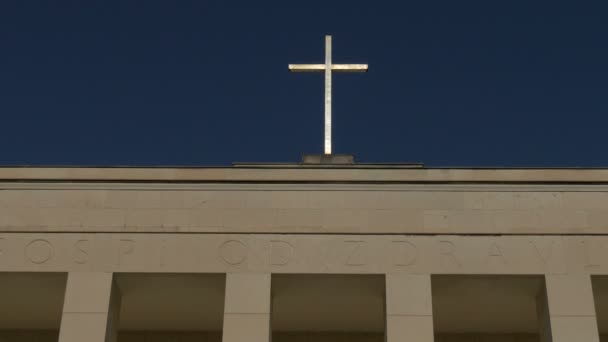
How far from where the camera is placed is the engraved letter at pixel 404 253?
21.9 m

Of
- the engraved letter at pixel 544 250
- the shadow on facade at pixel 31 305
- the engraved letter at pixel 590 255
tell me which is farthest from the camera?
the shadow on facade at pixel 31 305

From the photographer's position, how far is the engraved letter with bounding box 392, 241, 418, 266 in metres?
21.9

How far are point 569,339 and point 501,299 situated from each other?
8.57 ft

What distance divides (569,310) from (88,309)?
33.7ft

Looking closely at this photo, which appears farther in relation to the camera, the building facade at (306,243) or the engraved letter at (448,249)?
the engraved letter at (448,249)

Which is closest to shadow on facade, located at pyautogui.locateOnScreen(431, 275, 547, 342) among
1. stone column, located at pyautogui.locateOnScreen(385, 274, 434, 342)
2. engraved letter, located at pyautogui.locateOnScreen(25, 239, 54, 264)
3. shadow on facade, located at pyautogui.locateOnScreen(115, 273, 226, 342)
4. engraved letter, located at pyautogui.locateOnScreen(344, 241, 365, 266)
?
stone column, located at pyautogui.locateOnScreen(385, 274, 434, 342)

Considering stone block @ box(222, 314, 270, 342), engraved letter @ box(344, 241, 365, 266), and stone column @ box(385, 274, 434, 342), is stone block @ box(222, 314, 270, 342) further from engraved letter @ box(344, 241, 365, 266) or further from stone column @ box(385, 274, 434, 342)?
stone column @ box(385, 274, 434, 342)

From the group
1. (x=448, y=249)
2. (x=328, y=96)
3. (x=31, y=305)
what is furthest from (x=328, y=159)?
(x=31, y=305)

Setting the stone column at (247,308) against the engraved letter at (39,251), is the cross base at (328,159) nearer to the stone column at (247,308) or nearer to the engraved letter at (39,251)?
the stone column at (247,308)

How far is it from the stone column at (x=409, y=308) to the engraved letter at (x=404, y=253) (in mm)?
322

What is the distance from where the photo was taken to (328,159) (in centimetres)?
2509

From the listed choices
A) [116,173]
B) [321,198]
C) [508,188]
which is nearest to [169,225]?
[116,173]

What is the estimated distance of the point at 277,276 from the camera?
22000 millimetres

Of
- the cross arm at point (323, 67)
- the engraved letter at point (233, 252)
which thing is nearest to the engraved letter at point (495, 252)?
the engraved letter at point (233, 252)
